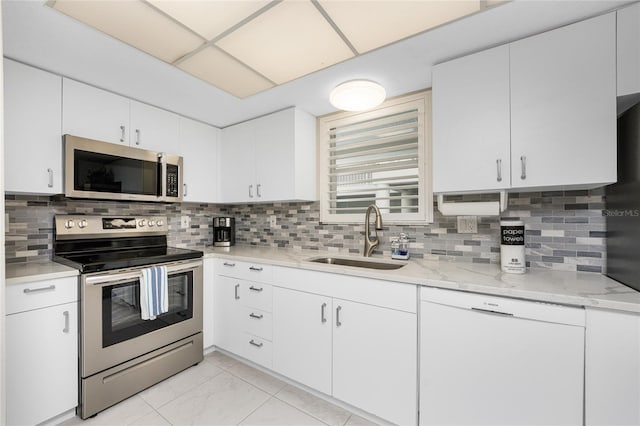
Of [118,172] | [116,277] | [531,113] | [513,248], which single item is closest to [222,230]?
[118,172]

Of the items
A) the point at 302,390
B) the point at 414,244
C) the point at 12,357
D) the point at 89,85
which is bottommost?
the point at 302,390

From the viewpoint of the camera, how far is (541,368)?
1.21 meters

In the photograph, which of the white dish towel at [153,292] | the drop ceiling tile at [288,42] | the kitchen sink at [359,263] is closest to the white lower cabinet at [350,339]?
the kitchen sink at [359,263]

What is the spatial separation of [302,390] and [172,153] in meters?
2.21

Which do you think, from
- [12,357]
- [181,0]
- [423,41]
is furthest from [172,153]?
[423,41]

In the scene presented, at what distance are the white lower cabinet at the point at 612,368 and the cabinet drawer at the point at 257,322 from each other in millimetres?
1740

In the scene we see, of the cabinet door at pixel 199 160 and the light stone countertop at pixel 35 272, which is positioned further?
the cabinet door at pixel 199 160

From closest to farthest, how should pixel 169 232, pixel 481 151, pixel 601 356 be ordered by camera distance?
1. pixel 601 356
2. pixel 481 151
3. pixel 169 232

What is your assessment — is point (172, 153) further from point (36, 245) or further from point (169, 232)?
point (36, 245)

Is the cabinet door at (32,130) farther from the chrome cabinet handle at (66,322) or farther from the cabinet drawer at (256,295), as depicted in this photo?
the cabinet drawer at (256,295)

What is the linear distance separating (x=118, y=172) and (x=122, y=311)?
1.01m

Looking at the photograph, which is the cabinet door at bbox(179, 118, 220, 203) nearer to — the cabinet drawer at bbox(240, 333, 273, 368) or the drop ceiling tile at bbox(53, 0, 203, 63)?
the drop ceiling tile at bbox(53, 0, 203, 63)

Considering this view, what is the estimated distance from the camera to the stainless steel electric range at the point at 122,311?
5.53 ft

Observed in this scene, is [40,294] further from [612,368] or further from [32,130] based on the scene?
[612,368]
